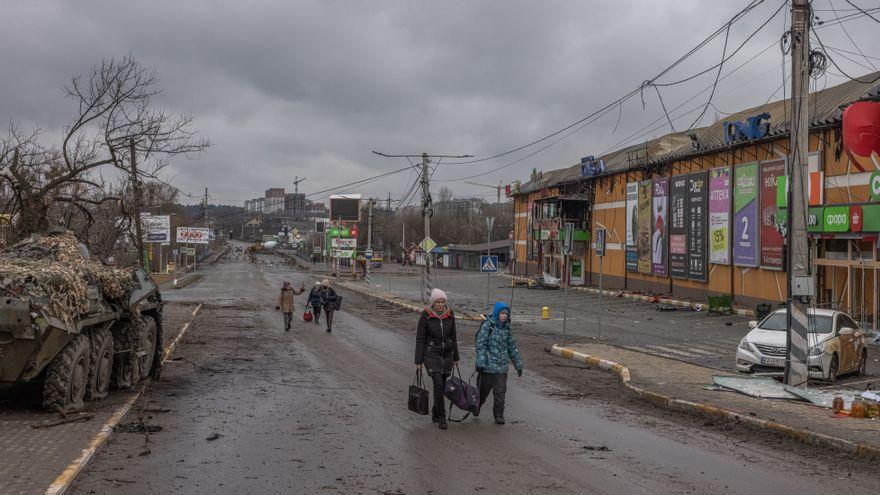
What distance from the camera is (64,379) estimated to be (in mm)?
9289

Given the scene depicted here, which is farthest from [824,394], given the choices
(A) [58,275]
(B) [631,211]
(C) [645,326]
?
(B) [631,211]

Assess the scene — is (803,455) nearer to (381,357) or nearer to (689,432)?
(689,432)

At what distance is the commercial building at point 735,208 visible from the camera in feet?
86.7

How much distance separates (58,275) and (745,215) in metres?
31.4

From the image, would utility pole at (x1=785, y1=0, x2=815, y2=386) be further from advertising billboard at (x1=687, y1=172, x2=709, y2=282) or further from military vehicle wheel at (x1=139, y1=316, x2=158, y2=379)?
advertising billboard at (x1=687, y1=172, x2=709, y2=282)

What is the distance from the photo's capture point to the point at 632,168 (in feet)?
157

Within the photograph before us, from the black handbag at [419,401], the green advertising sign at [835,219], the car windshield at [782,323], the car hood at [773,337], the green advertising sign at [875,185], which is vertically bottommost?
the black handbag at [419,401]

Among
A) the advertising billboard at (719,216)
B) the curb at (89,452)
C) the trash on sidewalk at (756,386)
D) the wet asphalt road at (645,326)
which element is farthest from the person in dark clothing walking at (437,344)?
the advertising billboard at (719,216)

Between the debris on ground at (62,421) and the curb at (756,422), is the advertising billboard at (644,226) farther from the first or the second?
the debris on ground at (62,421)

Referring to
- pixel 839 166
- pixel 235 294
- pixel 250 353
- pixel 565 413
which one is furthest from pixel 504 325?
pixel 235 294

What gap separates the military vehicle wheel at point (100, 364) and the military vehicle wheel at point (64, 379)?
0.67 meters

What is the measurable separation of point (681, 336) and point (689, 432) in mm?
16578

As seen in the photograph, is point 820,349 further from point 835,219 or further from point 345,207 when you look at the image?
point 345,207

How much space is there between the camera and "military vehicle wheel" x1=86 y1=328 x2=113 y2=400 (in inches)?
411
